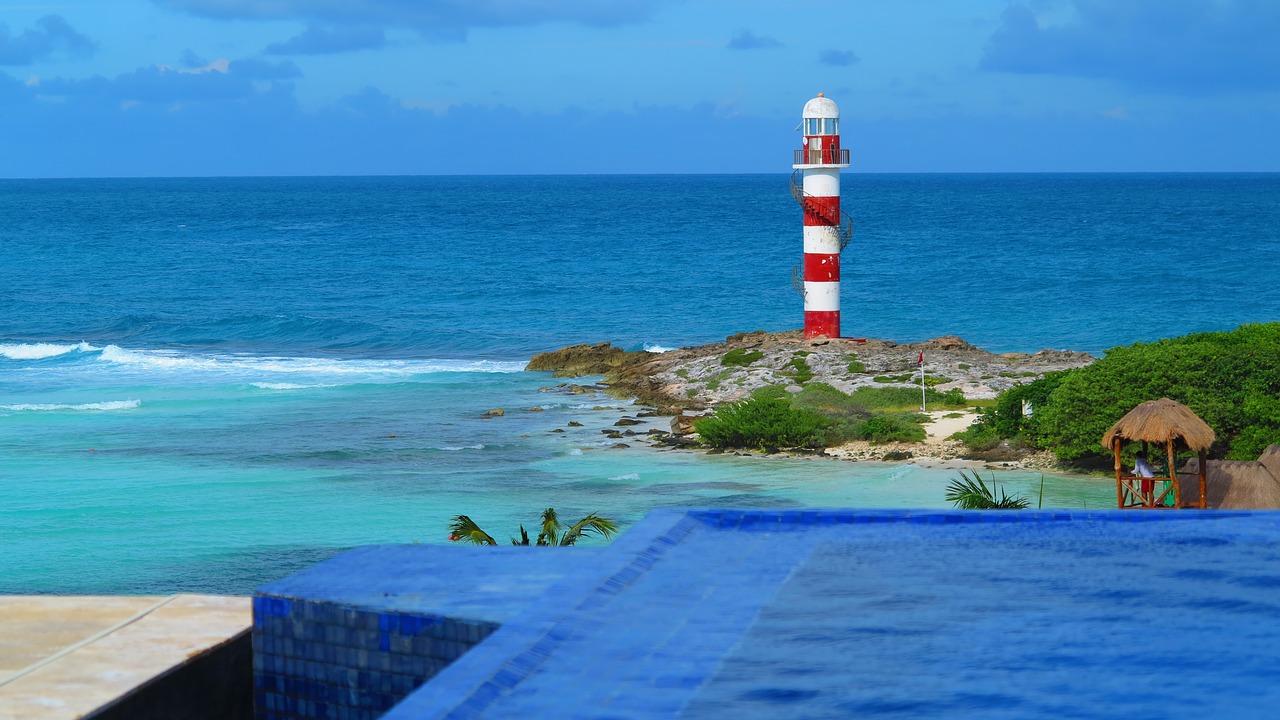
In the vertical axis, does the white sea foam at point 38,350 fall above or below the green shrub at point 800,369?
above

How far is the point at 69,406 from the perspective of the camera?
97.9 ft

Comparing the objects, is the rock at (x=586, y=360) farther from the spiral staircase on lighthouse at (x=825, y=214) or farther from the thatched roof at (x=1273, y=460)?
the thatched roof at (x=1273, y=460)

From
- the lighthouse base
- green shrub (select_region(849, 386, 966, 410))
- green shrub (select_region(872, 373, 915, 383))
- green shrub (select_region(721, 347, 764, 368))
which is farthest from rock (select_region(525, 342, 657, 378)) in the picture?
green shrub (select_region(849, 386, 966, 410))

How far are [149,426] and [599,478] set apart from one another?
10.6m

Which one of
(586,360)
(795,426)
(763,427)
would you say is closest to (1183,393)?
(795,426)

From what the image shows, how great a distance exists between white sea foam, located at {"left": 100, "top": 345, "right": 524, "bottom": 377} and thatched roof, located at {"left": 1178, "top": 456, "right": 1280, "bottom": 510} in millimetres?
22214

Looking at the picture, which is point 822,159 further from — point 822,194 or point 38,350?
point 38,350

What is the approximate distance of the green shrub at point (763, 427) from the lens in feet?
76.7

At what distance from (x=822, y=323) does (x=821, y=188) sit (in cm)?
324

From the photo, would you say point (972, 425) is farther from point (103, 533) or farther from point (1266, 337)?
point (103, 533)

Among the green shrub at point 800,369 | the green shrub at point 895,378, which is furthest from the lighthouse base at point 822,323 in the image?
the green shrub at point 895,378

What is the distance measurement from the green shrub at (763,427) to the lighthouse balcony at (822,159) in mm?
9756

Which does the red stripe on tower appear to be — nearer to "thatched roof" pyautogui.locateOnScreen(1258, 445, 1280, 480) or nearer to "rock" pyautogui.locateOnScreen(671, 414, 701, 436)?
"rock" pyautogui.locateOnScreen(671, 414, 701, 436)

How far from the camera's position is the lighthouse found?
106 ft
